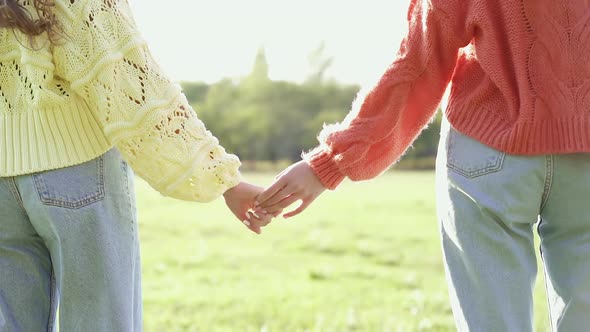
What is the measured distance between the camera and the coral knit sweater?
1825 mm

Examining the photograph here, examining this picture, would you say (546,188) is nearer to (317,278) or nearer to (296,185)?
(296,185)

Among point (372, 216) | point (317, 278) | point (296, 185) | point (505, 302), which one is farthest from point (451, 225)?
point (372, 216)

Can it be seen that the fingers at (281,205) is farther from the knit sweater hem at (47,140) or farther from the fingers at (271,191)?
the knit sweater hem at (47,140)

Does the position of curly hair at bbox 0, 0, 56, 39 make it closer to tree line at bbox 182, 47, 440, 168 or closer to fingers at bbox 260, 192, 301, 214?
fingers at bbox 260, 192, 301, 214

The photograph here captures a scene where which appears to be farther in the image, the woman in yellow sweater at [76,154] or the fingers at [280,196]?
the fingers at [280,196]

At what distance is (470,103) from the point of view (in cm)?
192

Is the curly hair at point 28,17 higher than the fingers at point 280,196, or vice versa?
the curly hair at point 28,17

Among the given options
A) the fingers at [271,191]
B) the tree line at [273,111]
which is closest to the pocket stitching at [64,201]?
the fingers at [271,191]

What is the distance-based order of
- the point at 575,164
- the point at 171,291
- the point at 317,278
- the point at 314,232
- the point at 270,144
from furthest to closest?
the point at 270,144 → the point at 314,232 → the point at 317,278 → the point at 171,291 → the point at 575,164

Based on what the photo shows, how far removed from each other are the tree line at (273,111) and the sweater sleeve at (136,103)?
1280 cm

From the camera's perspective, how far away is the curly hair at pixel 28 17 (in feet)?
5.89

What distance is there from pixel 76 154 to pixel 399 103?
808mm

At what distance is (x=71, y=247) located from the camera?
1827 millimetres

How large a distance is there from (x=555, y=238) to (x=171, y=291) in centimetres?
359
